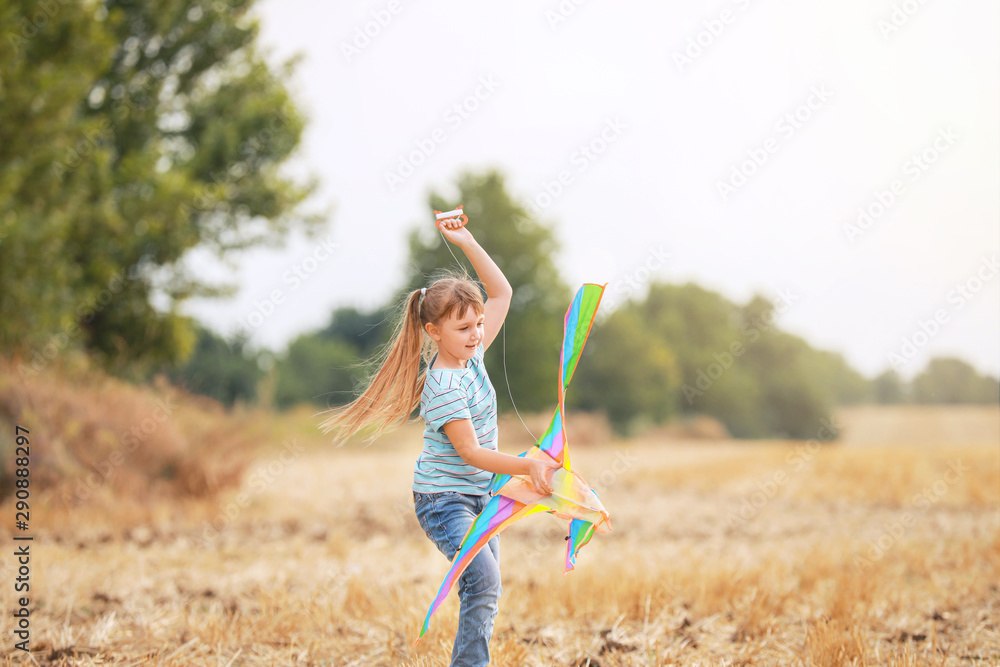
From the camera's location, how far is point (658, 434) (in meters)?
29.3

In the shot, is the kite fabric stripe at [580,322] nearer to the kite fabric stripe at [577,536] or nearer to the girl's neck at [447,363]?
the girl's neck at [447,363]

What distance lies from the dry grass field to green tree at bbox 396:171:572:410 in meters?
12.1

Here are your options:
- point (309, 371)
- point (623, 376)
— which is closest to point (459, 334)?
point (623, 376)

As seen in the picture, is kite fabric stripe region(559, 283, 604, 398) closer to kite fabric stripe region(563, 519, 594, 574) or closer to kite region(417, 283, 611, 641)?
kite region(417, 283, 611, 641)

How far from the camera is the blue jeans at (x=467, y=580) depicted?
2775 mm

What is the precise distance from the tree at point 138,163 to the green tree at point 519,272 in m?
5.74

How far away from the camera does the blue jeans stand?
2.78m

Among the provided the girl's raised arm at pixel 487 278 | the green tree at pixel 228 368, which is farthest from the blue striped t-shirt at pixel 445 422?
the green tree at pixel 228 368

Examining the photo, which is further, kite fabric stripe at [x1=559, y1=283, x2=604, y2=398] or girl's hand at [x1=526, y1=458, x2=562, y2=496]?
kite fabric stripe at [x1=559, y1=283, x2=604, y2=398]

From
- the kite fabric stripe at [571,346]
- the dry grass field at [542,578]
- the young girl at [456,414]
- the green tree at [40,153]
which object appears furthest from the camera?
the green tree at [40,153]

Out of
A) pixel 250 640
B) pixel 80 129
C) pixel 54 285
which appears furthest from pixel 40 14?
pixel 250 640

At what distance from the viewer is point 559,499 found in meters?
2.78

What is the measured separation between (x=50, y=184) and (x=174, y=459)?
193 inches

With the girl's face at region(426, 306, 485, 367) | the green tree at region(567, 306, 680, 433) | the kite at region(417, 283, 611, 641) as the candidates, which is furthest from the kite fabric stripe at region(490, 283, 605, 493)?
the green tree at region(567, 306, 680, 433)
